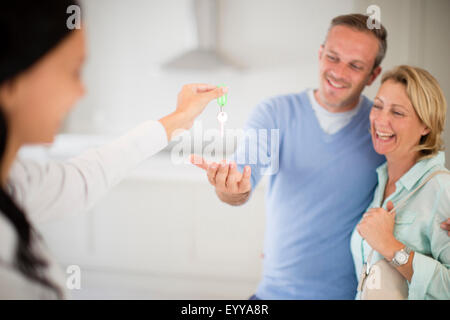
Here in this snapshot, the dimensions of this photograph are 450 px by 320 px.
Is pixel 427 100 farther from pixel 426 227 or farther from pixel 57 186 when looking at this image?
pixel 57 186

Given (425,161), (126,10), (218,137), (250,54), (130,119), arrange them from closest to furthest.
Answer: (425,161), (218,137), (126,10), (250,54), (130,119)

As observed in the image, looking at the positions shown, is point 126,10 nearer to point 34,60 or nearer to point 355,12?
point 355,12

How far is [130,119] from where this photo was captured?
1.80 metres

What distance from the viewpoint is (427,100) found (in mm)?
817

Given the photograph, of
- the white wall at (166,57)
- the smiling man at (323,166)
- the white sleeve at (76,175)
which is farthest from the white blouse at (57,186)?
the white wall at (166,57)

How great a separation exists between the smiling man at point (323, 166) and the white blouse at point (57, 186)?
29 centimetres

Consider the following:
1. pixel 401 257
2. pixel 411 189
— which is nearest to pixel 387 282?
pixel 401 257

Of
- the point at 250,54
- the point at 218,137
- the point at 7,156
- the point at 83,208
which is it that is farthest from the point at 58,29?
the point at 250,54

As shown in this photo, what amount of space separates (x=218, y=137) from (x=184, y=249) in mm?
943

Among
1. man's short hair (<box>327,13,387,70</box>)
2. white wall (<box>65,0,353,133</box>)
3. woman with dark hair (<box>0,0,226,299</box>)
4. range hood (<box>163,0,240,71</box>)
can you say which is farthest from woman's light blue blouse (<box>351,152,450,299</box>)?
range hood (<box>163,0,240,71</box>)

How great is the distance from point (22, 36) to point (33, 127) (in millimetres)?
116

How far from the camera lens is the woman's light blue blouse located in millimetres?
755

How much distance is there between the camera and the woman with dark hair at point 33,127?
427 millimetres

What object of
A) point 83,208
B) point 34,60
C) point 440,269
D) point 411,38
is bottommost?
point 440,269
